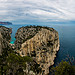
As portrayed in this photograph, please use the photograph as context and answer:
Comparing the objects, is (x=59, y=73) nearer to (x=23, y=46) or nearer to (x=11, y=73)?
(x=11, y=73)

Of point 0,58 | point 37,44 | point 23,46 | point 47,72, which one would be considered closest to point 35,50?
point 37,44

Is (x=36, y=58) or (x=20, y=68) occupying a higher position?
(x=20, y=68)

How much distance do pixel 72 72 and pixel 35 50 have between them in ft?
124

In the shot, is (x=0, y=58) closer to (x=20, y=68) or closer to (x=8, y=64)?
(x=8, y=64)

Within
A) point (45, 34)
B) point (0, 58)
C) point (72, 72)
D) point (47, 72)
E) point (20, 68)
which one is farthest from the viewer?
point (45, 34)

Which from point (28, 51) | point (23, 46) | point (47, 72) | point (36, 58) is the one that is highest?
point (23, 46)

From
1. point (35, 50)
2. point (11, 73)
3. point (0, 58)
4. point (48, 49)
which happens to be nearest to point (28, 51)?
point (35, 50)

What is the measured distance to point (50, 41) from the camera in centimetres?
6769

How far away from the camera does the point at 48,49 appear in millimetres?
56188

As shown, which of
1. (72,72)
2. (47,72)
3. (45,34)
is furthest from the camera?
(45,34)

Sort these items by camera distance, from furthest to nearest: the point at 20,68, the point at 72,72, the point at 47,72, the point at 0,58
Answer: the point at 47,72 → the point at 0,58 → the point at 20,68 → the point at 72,72

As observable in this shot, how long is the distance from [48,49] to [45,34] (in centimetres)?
1460

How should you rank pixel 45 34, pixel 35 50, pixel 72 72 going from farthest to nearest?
1. pixel 45 34
2. pixel 35 50
3. pixel 72 72

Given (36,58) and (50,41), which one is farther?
(50,41)
